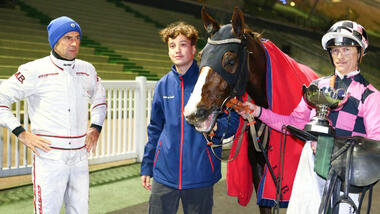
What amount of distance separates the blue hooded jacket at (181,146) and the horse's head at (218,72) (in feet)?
0.93

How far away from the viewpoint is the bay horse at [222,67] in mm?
1833

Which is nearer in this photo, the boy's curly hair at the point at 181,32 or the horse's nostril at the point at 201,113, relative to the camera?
the horse's nostril at the point at 201,113

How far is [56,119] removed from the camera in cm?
229

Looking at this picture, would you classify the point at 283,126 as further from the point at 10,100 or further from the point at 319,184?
the point at 10,100

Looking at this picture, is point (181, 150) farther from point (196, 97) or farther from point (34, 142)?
point (34, 142)

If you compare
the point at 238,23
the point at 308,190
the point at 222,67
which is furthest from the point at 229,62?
the point at 308,190

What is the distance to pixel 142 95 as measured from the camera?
5762 mm

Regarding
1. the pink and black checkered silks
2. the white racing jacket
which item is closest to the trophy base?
the pink and black checkered silks

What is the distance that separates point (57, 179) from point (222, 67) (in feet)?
3.97

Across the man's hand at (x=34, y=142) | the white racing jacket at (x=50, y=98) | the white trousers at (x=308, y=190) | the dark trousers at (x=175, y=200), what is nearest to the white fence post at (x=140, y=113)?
the white racing jacket at (x=50, y=98)

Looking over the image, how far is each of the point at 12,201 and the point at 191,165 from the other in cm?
265

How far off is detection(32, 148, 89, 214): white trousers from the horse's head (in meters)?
0.93

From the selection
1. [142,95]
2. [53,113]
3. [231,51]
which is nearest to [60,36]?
[53,113]

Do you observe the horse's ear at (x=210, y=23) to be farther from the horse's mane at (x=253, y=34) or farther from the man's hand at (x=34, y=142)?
the man's hand at (x=34, y=142)
